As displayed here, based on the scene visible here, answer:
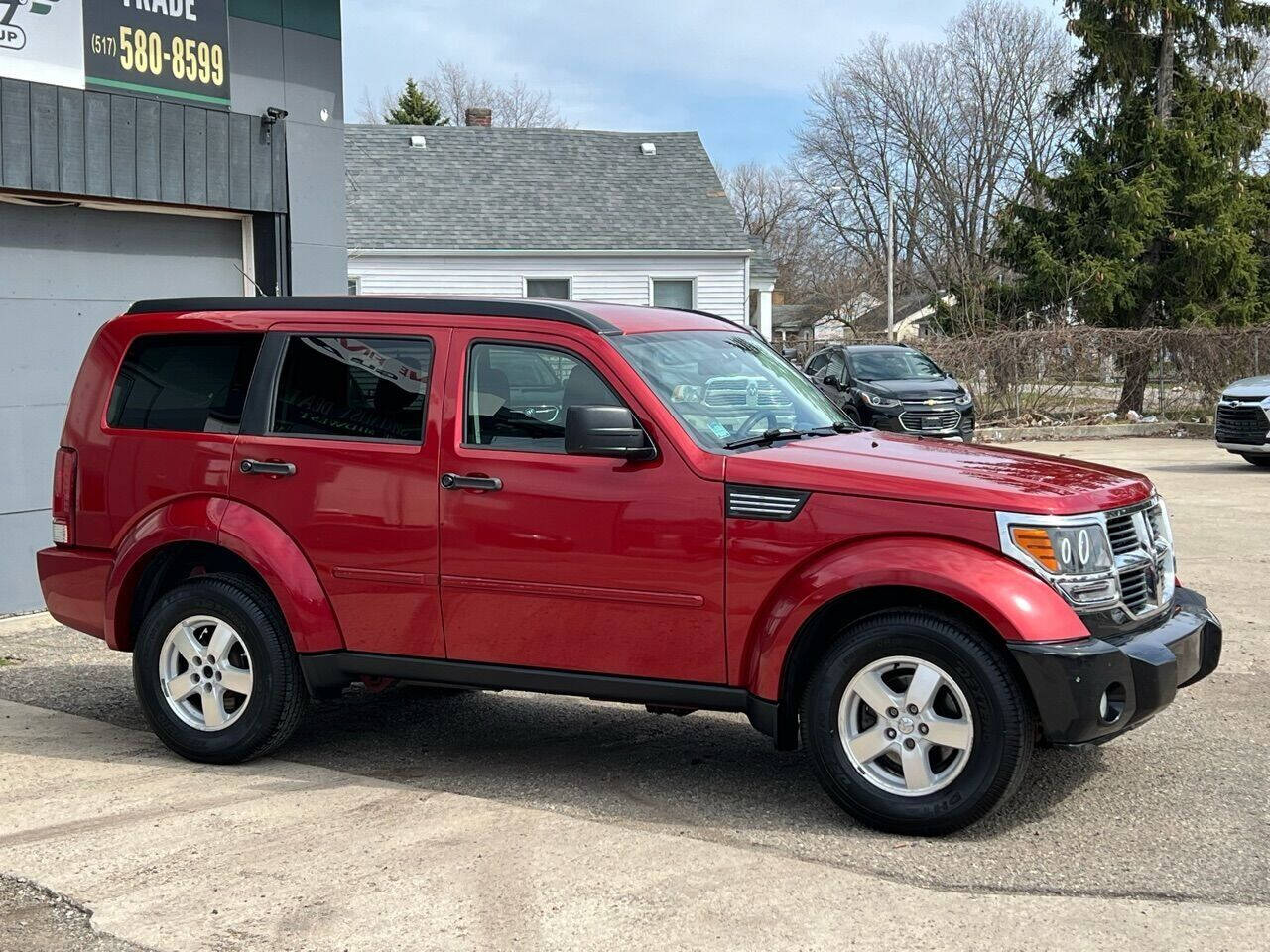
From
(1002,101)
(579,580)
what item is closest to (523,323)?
(579,580)

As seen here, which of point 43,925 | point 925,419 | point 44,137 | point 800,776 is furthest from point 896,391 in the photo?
point 43,925

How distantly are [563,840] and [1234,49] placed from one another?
34.0 meters

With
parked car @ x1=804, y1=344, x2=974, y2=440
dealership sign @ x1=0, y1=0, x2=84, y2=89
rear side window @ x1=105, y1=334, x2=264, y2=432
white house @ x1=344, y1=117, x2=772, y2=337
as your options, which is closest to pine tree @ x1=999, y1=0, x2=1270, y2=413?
white house @ x1=344, y1=117, x2=772, y2=337

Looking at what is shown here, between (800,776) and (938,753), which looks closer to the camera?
(938,753)

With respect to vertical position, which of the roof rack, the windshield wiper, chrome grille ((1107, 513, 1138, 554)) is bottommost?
chrome grille ((1107, 513, 1138, 554))

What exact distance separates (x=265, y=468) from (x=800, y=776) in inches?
99.2

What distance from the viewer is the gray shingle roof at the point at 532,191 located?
104ft

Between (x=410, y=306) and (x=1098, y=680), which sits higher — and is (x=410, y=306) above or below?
above

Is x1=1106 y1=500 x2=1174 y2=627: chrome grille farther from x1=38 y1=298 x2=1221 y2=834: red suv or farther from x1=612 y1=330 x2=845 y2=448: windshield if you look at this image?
x1=612 y1=330 x2=845 y2=448: windshield

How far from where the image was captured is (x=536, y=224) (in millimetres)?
32250

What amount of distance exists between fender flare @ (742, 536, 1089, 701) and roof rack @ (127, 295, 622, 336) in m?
1.32

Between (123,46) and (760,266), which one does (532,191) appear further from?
(123,46)

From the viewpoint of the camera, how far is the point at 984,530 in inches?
192

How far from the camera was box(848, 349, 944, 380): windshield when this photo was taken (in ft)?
73.8
